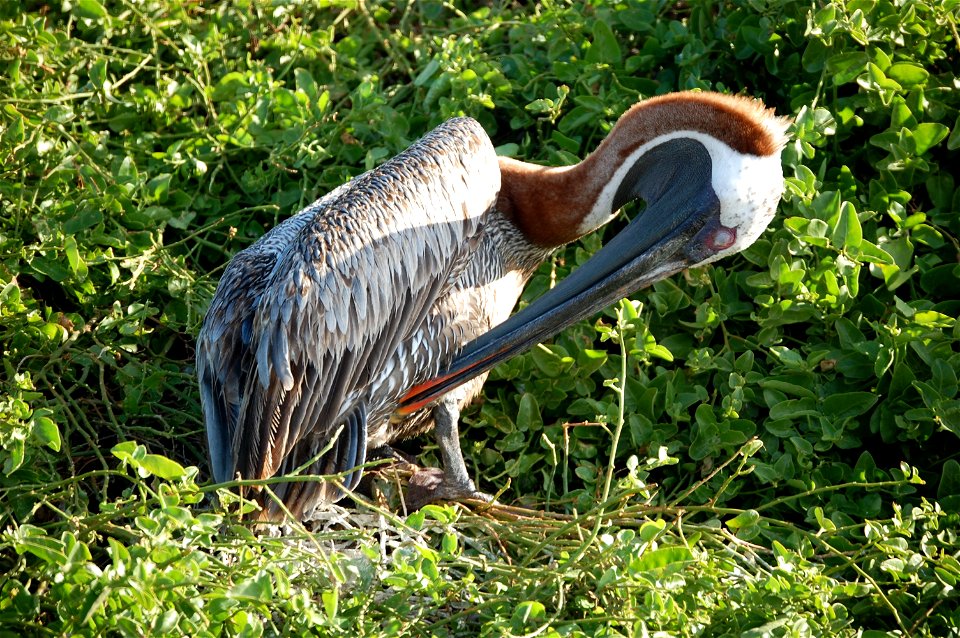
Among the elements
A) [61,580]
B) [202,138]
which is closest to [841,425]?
[61,580]

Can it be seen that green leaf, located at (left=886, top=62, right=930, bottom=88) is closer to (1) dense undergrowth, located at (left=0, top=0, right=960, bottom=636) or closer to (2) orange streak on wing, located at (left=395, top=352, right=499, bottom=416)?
(1) dense undergrowth, located at (left=0, top=0, right=960, bottom=636)

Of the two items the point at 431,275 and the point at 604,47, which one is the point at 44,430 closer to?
the point at 431,275

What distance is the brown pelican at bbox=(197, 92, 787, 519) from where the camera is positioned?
3598 millimetres

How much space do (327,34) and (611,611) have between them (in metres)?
3.28

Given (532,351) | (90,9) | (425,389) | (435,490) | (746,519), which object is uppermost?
(90,9)

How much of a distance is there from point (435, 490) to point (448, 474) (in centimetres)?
8

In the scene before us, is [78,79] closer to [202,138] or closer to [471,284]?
[202,138]

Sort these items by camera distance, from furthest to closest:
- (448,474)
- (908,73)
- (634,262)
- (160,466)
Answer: (908,73) → (448,474) → (634,262) → (160,466)

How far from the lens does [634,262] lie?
151 inches

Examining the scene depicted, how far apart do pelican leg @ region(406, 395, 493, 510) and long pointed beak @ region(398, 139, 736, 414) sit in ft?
0.41

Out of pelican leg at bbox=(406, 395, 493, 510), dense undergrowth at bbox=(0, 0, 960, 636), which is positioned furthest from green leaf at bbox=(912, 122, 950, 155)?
pelican leg at bbox=(406, 395, 493, 510)

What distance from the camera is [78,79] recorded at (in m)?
5.08

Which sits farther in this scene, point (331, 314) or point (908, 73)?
point (908, 73)

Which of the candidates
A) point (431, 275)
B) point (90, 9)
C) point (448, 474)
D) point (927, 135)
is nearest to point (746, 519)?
point (448, 474)
